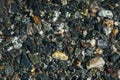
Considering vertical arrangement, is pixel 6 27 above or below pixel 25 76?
above

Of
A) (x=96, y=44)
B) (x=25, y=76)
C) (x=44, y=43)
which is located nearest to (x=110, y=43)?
(x=96, y=44)

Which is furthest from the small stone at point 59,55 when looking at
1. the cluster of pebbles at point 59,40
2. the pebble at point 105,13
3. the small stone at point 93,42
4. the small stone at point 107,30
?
the pebble at point 105,13

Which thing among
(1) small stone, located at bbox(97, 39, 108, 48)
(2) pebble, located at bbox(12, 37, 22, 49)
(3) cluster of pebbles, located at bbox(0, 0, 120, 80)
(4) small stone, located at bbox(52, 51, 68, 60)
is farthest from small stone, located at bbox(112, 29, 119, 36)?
(2) pebble, located at bbox(12, 37, 22, 49)

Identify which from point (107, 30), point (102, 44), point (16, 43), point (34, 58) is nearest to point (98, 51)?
point (102, 44)

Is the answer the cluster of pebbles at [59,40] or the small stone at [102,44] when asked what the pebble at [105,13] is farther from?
the small stone at [102,44]

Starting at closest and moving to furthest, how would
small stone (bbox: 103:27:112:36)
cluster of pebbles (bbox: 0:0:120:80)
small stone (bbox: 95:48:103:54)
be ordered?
cluster of pebbles (bbox: 0:0:120:80) → small stone (bbox: 95:48:103:54) → small stone (bbox: 103:27:112:36)

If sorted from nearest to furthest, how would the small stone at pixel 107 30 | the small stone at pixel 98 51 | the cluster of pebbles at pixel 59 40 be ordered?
the cluster of pebbles at pixel 59 40
the small stone at pixel 98 51
the small stone at pixel 107 30

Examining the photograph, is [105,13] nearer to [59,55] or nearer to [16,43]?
[59,55]

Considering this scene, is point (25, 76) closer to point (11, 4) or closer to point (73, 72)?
point (73, 72)

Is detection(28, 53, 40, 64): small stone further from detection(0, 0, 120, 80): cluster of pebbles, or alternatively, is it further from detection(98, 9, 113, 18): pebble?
detection(98, 9, 113, 18): pebble
